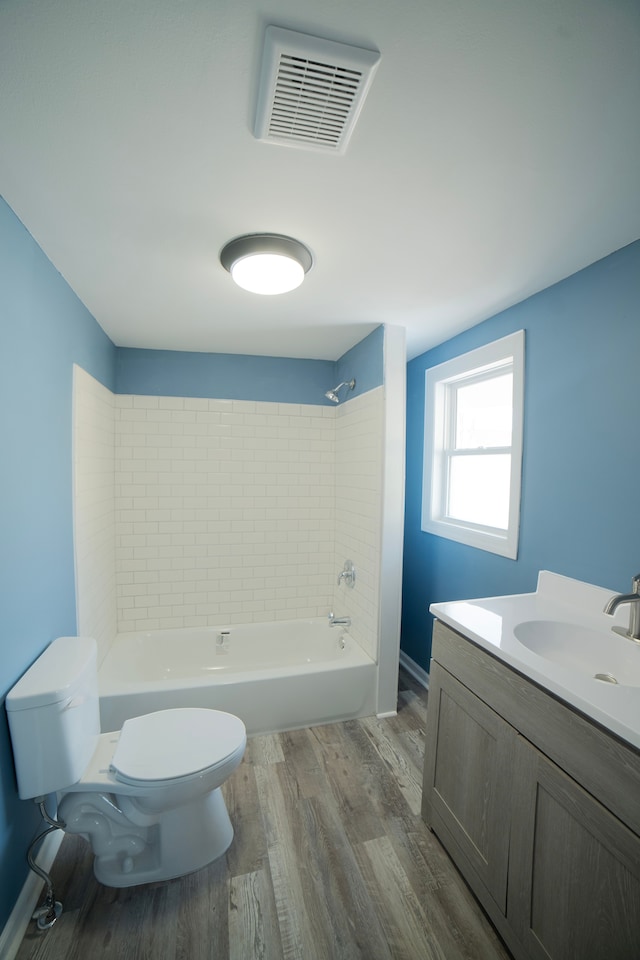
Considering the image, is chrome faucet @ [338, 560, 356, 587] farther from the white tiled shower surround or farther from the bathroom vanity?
the bathroom vanity

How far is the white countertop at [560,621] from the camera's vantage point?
93 centimetres

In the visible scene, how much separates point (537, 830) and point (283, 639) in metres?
2.15

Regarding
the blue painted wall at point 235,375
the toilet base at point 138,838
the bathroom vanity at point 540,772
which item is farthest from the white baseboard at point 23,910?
the blue painted wall at point 235,375

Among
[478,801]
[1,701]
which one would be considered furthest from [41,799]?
[478,801]

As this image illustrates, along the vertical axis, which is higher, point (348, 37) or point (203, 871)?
point (348, 37)

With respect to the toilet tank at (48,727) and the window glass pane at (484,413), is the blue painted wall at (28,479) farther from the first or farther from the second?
the window glass pane at (484,413)

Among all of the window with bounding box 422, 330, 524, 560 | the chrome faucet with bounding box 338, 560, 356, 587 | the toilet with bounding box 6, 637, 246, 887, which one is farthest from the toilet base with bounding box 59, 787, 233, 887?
the window with bounding box 422, 330, 524, 560

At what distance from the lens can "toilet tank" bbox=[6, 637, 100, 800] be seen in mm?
1245

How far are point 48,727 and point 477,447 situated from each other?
2420 mm

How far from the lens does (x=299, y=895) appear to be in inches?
54.7

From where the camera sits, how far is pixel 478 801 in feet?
4.34

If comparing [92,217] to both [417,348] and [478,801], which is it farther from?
[478,801]

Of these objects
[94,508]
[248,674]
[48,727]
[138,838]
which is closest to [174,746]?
[138,838]

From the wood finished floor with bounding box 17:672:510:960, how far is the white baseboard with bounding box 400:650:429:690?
2.92 feet
